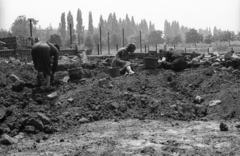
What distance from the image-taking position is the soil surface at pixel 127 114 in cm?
462

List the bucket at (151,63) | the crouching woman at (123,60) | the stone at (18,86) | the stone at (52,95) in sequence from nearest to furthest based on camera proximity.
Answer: the stone at (52,95)
the stone at (18,86)
the bucket at (151,63)
the crouching woman at (123,60)

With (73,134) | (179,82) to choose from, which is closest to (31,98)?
(73,134)

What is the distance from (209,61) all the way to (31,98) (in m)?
6.53

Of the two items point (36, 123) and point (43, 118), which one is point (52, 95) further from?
point (36, 123)

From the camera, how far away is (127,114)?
21.8ft

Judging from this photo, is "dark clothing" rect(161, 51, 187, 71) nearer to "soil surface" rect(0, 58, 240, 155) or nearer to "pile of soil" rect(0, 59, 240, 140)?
"soil surface" rect(0, 58, 240, 155)

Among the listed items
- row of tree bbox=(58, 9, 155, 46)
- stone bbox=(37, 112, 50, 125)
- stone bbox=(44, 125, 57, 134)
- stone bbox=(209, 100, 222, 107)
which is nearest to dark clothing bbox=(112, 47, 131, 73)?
stone bbox=(209, 100, 222, 107)

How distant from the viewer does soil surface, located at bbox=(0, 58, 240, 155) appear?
182 inches

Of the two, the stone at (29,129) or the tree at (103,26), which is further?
the tree at (103,26)

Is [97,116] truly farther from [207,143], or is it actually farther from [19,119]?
[207,143]

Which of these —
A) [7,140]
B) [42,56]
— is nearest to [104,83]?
[42,56]

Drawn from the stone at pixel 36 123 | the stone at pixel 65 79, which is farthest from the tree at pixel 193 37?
the stone at pixel 36 123

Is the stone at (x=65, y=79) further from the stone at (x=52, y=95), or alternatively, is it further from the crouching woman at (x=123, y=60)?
the crouching woman at (x=123, y=60)

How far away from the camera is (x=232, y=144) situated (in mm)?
4574
